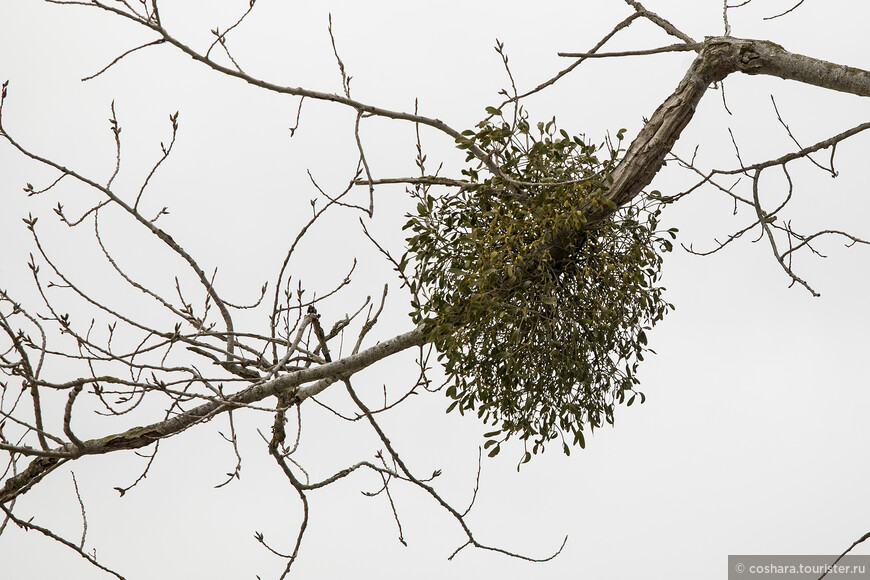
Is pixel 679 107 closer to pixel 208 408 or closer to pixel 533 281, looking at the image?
pixel 533 281

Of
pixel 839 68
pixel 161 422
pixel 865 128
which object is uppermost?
pixel 839 68

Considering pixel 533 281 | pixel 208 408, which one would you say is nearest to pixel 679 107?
pixel 533 281

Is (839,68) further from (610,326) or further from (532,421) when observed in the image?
(532,421)

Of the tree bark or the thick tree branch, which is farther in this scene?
the thick tree branch

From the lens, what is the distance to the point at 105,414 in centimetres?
340

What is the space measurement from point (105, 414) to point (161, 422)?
0.39m

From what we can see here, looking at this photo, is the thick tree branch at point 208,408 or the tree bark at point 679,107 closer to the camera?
the tree bark at point 679,107

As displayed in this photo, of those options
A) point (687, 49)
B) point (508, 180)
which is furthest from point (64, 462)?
point (687, 49)

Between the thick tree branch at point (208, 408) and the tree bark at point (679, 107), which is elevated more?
the tree bark at point (679, 107)

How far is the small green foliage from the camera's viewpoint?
3.55 meters

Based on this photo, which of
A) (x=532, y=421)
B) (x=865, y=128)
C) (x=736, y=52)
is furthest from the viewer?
(x=532, y=421)

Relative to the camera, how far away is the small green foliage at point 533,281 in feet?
11.6

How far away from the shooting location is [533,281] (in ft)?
11.9

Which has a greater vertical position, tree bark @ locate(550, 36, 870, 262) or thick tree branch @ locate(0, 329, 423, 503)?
tree bark @ locate(550, 36, 870, 262)
